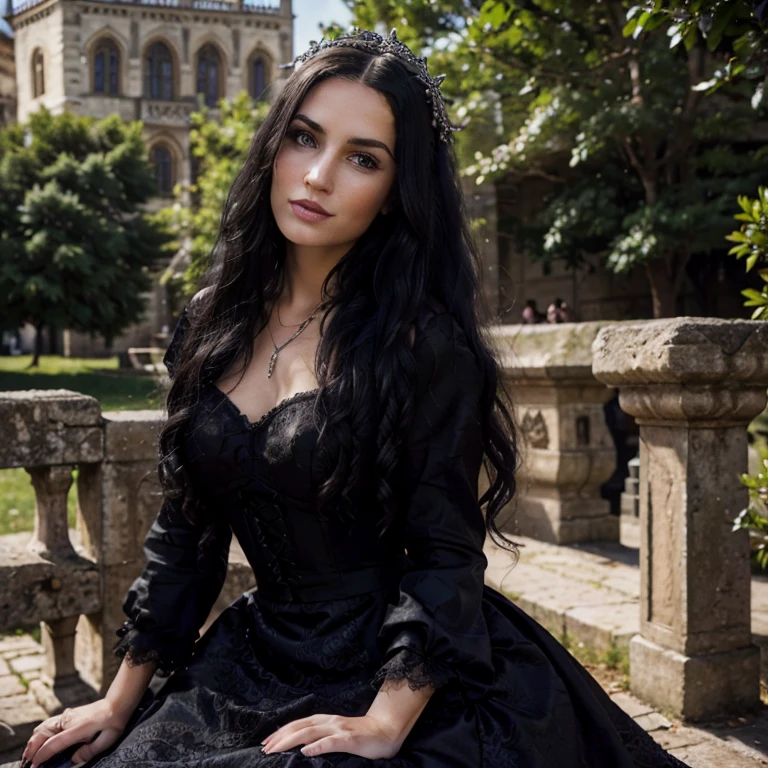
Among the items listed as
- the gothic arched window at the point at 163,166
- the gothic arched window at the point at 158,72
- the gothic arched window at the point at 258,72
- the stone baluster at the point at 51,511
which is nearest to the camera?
the stone baluster at the point at 51,511

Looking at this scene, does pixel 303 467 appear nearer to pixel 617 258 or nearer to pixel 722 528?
pixel 722 528

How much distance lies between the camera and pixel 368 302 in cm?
204

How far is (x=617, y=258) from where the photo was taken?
37.3ft

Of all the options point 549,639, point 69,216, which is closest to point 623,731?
point 549,639

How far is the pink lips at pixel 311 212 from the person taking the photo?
1990 mm

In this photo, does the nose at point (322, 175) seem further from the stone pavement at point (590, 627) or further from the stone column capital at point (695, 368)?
the stone pavement at point (590, 627)

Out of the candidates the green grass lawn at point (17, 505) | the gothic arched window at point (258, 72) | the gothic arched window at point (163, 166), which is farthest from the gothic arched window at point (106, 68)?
the green grass lawn at point (17, 505)

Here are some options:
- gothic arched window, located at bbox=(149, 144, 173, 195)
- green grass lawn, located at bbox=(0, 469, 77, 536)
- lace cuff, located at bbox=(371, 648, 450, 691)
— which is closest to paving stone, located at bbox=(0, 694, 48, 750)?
lace cuff, located at bbox=(371, 648, 450, 691)

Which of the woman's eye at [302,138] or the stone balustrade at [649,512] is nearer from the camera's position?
the woman's eye at [302,138]

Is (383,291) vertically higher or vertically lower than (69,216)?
lower

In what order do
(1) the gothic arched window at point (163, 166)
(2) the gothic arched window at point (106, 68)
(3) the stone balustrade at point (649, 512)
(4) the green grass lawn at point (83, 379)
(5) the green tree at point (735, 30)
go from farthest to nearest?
(2) the gothic arched window at point (106, 68), (1) the gothic arched window at point (163, 166), (4) the green grass lawn at point (83, 379), (3) the stone balustrade at point (649, 512), (5) the green tree at point (735, 30)

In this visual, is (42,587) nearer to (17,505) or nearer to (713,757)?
(713,757)

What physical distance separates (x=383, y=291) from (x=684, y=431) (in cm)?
155

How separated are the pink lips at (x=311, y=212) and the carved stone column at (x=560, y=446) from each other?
3350mm
